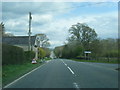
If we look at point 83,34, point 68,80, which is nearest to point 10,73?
point 68,80

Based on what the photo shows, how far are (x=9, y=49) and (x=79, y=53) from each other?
66841 millimetres

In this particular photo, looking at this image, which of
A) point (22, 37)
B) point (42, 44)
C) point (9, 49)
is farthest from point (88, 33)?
point (9, 49)

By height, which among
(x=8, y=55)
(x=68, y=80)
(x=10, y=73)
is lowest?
(x=10, y=73)

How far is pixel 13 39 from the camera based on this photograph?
9231 cm

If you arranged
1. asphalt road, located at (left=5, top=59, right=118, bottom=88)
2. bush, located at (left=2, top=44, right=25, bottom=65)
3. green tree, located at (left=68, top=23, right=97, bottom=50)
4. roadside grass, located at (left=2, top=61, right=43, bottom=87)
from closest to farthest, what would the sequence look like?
asphalt road, located at (left=5, top=59, right=118, bottom=88)
roadside grass, located at (left=2, top=61, right=43, bottom=87)
bush, located at (left=2, top=44, right=25, bottom=65)
green tree, located at (left=68, top=23, right=97, bottom=50)

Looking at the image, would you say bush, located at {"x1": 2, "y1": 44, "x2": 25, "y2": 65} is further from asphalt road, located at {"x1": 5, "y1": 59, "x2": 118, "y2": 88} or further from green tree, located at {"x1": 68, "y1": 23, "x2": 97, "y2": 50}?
green tree, located at {"x1": 68, "y1": 23, "x2": 97, "y2": 50}

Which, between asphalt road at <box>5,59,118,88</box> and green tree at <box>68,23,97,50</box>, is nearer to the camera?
asphalt road at <box>5,59,118,88</box>

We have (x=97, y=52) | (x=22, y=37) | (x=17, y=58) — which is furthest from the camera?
(x=22, y=37)

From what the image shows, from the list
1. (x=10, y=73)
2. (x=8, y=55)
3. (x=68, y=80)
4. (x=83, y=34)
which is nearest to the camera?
(x=68, y=80)

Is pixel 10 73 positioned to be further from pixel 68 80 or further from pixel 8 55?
pixel 8 55

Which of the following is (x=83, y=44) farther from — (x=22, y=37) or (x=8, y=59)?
(x=8, y=59)

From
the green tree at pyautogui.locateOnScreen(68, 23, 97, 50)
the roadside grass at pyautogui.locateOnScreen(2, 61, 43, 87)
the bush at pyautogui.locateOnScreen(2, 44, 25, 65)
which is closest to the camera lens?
the roadside grass at pyautogui.locateOnScreen(2, 61, 43, 87)

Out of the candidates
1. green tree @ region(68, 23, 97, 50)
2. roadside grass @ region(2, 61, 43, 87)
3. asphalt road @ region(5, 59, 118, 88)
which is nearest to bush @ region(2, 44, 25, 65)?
roadside grass @ region(2, 61, 43, 87)

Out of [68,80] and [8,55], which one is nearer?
[68,80]
